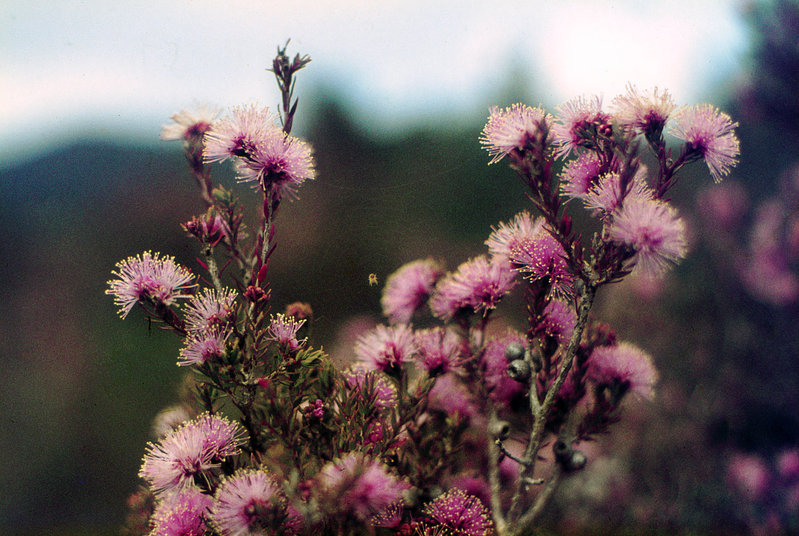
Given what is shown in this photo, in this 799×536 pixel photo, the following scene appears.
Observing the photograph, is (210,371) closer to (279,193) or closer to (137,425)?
(279,193)

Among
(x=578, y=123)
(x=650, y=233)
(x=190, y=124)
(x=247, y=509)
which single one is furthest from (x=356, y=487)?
(x=190, y=124)

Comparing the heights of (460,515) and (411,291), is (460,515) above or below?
below

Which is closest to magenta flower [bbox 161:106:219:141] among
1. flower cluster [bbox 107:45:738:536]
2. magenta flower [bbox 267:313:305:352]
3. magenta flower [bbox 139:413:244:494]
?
flower cluster [bbox 107:45:738:536]

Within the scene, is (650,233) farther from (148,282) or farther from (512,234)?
(148,282)

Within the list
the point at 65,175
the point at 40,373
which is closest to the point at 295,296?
the point at 65,175

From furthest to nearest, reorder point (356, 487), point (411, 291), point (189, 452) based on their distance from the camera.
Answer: point (411, 291) → point (189, 452) → point (356, 487)

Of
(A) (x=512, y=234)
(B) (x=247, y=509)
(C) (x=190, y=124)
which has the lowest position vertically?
(B) (x=247, y=509)
